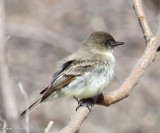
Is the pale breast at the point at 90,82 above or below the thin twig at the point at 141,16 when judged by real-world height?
below

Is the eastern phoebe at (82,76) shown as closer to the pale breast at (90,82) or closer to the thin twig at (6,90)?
the pale breast at (90,82)

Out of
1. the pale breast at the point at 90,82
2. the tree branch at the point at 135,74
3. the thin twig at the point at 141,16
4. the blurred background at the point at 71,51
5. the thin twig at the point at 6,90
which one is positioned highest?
the thin twig at the point at 6,90

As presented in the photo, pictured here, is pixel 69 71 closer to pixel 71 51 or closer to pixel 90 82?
pixel 90 82

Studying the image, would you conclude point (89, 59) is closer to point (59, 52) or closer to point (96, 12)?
point (59, 52)

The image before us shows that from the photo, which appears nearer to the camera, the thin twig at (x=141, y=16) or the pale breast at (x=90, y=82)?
the thin twig at (x=141, y=16)

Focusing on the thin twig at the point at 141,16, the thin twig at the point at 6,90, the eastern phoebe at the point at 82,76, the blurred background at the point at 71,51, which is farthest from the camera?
the blurred background at the point at 71,51

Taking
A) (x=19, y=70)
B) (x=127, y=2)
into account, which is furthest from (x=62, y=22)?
(x=19, y=70)

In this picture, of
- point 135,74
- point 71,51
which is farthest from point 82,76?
point 71,51

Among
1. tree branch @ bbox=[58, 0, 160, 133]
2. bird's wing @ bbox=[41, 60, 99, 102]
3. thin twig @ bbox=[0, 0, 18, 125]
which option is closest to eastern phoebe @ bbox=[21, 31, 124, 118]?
bird's wing @ bbox=[41, 60, 99, 102]

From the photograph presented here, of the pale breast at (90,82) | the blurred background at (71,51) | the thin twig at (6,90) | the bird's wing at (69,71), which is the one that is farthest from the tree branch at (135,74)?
the blurred background at (71,51)
